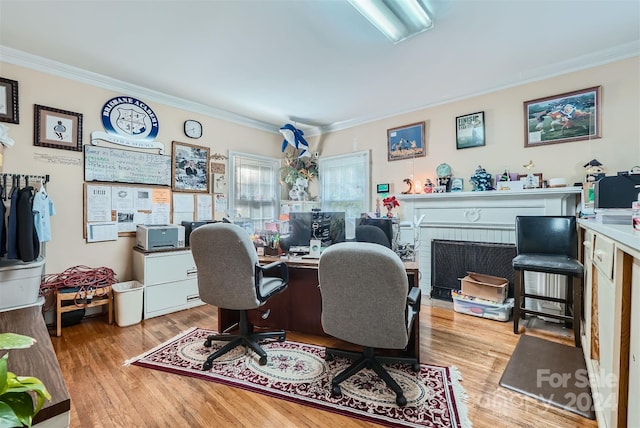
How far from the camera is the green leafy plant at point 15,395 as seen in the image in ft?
1.63

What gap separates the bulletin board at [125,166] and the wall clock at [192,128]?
Result: 437 millimetres

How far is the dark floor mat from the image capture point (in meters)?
1.70

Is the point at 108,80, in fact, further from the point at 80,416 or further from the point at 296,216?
the point at 80,416

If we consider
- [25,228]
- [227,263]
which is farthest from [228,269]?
[25,228]

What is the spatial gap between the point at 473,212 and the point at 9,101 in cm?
474

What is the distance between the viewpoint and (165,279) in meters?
3.22

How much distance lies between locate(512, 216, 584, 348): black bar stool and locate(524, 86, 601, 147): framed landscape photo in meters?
0.86

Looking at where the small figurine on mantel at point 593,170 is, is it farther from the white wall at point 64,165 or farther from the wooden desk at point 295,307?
the white wall at point 64,165

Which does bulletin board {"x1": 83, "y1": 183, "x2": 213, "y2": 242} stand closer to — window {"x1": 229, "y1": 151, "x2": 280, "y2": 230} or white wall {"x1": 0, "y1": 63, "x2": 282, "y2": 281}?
white wall {"x1": 0, "y1": 63, "x2": 282, "y2": 281}

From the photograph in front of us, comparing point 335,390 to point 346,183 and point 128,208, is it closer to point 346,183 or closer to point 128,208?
point 128,208

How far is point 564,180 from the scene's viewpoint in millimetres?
2840

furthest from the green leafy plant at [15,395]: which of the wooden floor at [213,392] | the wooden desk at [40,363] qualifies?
the wooden floor at [213,392]

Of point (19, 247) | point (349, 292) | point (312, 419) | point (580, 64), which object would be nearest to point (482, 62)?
point (580, 64)

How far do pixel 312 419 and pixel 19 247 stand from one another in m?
2.68
